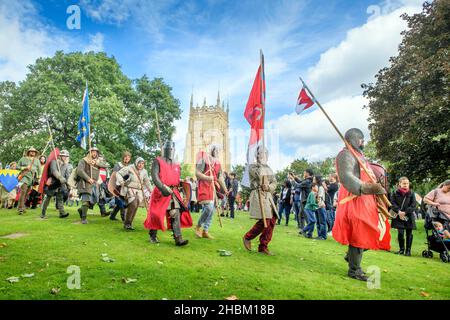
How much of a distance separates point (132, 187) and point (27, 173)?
21.0 feet

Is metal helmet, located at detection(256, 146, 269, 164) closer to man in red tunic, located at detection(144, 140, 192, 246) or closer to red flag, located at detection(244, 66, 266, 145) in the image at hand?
red flag, located at detection(244, 66, 266, 145)

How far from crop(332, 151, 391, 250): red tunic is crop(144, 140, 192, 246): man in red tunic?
11.3ft

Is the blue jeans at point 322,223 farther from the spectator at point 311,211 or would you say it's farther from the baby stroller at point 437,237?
the baby stroller at point 437,237

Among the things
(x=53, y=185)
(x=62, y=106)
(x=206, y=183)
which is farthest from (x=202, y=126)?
(x=206, y=183)

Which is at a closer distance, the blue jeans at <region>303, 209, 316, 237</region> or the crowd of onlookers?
the crowd of onlookers

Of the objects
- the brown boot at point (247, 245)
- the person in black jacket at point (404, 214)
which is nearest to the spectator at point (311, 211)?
the person in black jacket at point (404, 214)

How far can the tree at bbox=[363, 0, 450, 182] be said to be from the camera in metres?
16.3

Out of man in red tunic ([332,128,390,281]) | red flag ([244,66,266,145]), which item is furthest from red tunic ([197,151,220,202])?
man in red tunic ([332,128,390,281])

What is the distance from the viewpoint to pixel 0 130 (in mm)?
27047

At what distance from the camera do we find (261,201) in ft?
22.6

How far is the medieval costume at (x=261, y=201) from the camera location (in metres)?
6.95

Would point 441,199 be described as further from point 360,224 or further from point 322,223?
point 360,224
